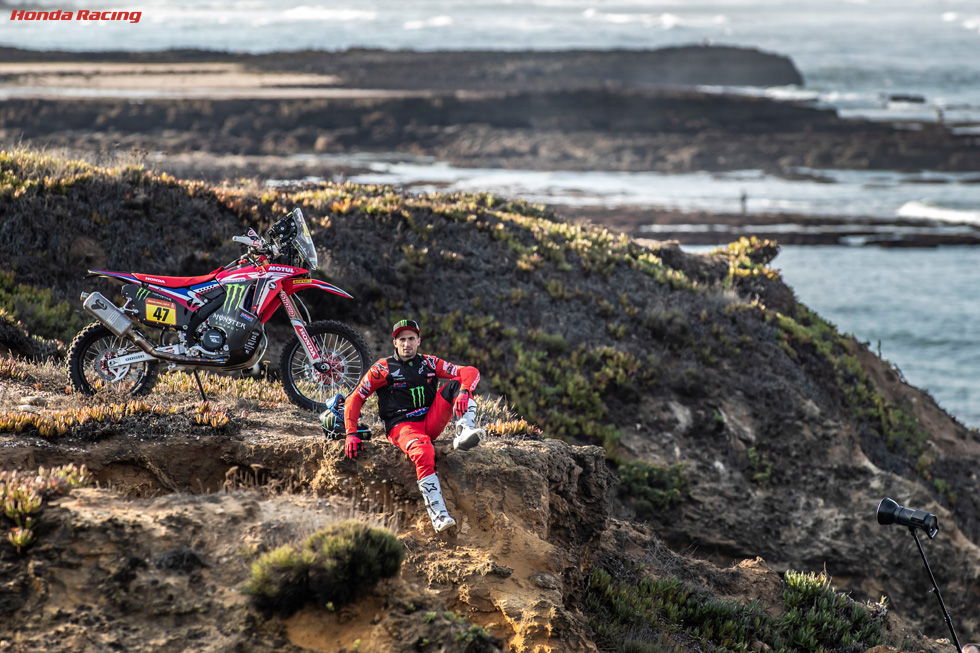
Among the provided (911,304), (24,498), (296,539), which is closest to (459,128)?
(911,304)

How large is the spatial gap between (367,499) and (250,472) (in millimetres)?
1126

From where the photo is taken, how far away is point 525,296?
51.0ft

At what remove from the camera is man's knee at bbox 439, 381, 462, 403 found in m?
7.02

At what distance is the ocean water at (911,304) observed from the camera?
2655 centimetres

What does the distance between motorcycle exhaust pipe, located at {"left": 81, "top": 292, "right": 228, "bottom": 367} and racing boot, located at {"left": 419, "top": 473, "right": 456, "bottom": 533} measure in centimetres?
330

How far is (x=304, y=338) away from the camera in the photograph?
28.6 ft

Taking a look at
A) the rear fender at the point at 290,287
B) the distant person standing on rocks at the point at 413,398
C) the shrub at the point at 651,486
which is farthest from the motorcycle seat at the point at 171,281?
the shrub at the point at 651,486

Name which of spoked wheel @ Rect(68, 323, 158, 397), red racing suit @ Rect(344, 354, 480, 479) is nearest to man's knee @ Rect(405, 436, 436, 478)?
red racing suit @ Rect(344, 354, 480, 479)

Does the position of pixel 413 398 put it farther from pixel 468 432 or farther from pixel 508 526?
pixel 508 526

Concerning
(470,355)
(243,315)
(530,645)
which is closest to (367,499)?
(530,645)

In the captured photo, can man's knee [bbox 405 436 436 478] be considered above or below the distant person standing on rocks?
below

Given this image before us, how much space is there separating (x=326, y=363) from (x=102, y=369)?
7.88 feet

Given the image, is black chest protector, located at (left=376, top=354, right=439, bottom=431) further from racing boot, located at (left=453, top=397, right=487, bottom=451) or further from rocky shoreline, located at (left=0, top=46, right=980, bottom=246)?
rocky shoreline, located at (left=0, top=46, right=980, bottom=246)

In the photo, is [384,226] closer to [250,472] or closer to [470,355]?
[470,355]
